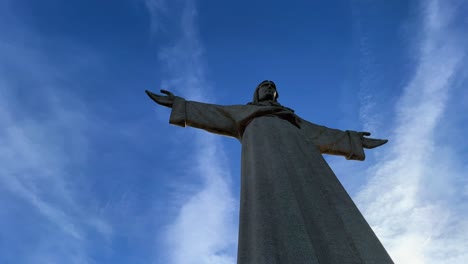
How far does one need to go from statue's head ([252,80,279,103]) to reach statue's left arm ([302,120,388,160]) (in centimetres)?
74

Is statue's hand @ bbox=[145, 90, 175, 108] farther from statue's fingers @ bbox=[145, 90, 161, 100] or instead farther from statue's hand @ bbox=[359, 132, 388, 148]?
statue's hand @ bbox=[359, 132, 388, 148]

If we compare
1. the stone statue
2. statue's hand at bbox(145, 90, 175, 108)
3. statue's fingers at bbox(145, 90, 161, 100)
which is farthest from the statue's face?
statue's fingers at bbox(145, 90, 161, 100)

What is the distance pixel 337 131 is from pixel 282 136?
250 cm

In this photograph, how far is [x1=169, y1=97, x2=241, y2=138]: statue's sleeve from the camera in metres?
6.15

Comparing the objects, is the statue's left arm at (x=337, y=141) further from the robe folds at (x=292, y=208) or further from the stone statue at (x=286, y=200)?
the robe folds at (x=292, y=208)

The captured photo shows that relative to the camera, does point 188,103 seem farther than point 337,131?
No

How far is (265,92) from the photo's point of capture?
23.1 feet

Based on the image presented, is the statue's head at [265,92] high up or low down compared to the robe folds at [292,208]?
up

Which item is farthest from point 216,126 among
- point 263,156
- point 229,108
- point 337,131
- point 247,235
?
point 247,235

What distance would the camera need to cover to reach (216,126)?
20.6ft

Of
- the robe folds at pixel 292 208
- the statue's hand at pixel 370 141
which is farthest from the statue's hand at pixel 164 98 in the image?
the statue's hand at pixel 370 141

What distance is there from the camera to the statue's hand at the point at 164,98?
6.21m

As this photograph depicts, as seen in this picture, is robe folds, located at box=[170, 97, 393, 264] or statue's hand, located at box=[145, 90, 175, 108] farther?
statue's hand, located at box=[145, 90, 175, 108]

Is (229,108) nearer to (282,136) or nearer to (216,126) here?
(216,126)
